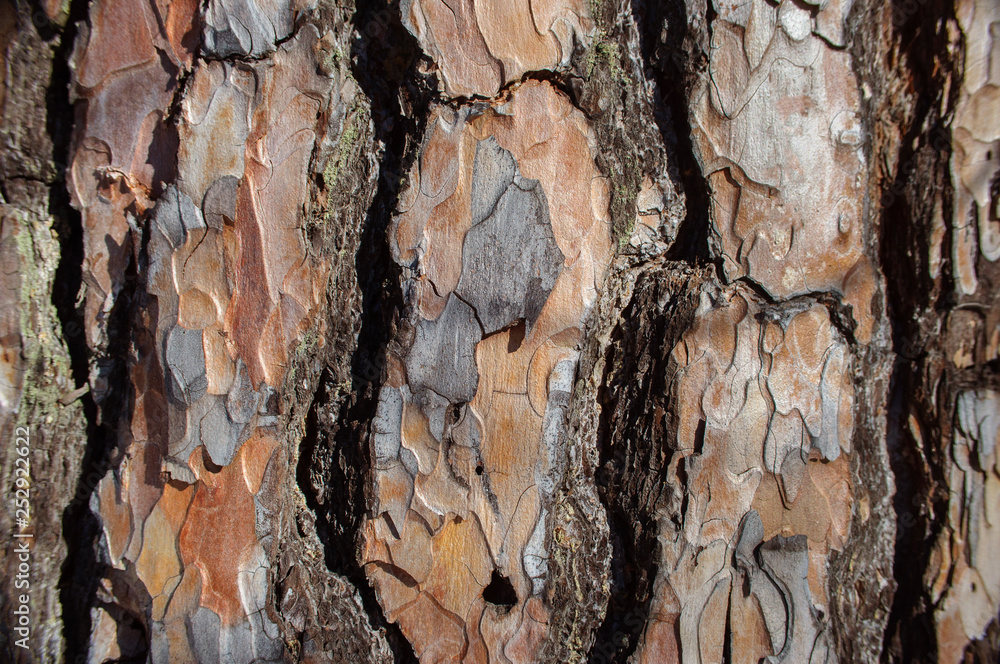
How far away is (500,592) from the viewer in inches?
29.4

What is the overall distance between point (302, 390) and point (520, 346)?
0.30 metres

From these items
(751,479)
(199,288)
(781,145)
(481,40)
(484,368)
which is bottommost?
(751,479)

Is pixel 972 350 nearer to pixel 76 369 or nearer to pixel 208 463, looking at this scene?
pixel 208 463

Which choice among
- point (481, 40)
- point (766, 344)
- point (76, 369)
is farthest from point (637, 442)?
point (76, 369)

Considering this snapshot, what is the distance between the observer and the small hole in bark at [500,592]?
739 millimetres

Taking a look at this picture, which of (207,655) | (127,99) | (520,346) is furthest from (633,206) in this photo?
(207,655)

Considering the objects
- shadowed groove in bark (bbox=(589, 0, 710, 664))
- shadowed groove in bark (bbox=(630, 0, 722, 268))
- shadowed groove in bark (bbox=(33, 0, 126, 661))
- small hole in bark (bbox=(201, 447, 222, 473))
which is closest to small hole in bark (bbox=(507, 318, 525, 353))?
shadowed groove in bark (bbox=(589, 0, 710, 664))

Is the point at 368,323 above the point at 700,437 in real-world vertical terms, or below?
above

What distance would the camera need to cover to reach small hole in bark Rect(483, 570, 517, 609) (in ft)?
2.42

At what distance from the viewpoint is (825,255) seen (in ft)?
2.38

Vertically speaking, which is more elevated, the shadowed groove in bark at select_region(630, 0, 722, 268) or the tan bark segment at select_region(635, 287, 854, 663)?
the shadowed groove in bark at select_region(630, 0, 722, 268)

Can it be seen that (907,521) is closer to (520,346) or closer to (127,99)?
(520,346)

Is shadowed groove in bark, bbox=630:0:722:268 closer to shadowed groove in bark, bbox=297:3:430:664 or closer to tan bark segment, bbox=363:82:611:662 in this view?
tan bark segment, bbox=363:82:611:662

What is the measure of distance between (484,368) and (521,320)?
77 mm
